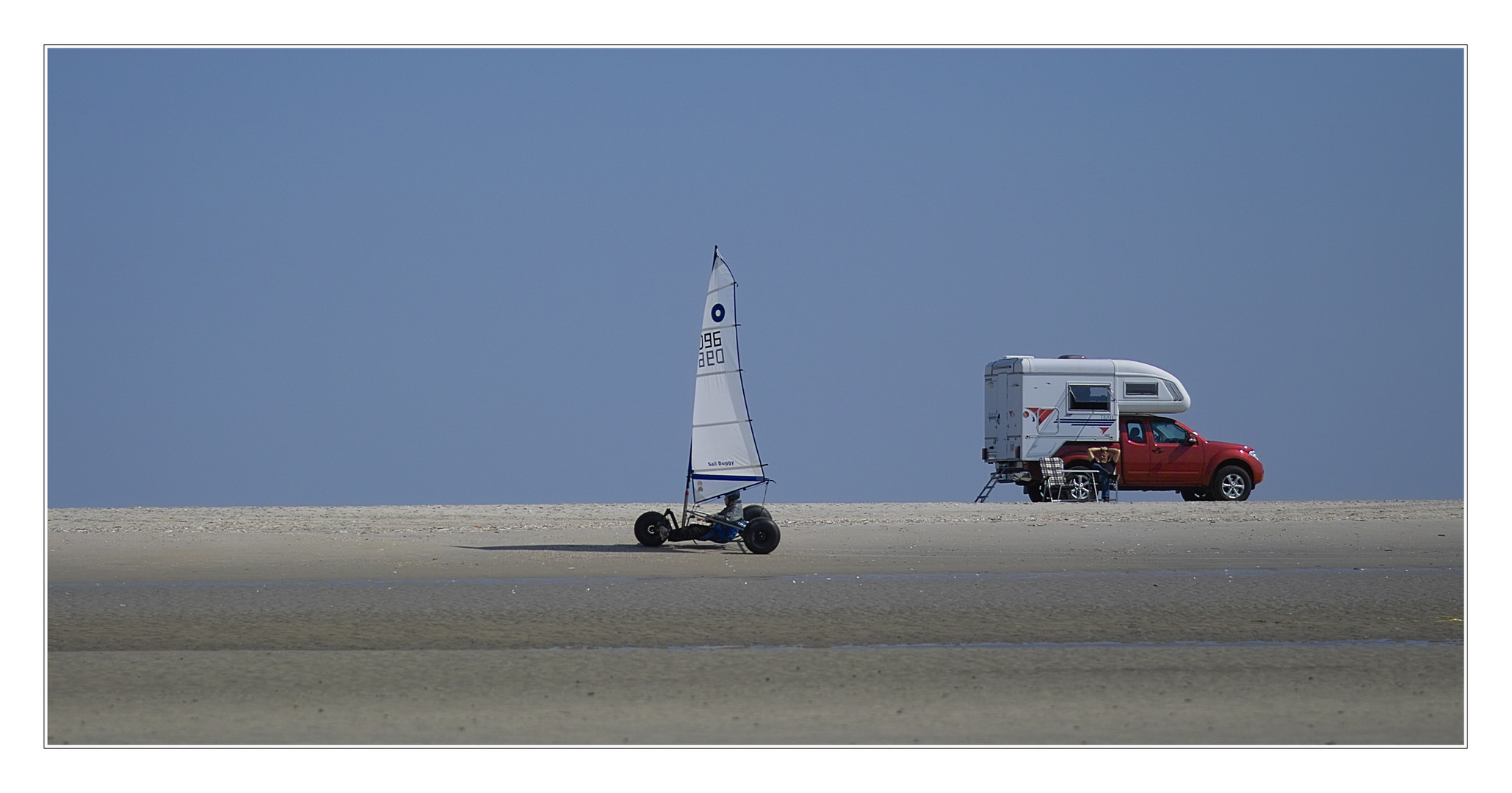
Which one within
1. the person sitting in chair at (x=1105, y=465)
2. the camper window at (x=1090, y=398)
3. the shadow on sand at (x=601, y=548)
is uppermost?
the camper window at (x=1090, y=398)

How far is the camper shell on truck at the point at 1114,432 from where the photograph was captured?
105 feet

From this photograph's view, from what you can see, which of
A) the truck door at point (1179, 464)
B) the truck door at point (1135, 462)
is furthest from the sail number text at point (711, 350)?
the truck door at point (1179, 464)

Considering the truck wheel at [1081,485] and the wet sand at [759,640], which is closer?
the wet sand at [759,640]

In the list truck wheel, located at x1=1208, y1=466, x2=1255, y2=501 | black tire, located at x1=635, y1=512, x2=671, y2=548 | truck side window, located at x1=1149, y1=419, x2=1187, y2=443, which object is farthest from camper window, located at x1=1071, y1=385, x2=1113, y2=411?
black tire, located at x1=635, y1=512, x2=671, y2=548

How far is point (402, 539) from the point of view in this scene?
22922 mm

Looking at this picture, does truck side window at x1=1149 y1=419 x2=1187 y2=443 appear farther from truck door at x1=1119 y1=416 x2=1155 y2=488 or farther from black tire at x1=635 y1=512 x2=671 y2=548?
black tire at x1=635 y1=512 x2=671 y2=548

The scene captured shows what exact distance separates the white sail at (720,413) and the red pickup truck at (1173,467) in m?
12.3

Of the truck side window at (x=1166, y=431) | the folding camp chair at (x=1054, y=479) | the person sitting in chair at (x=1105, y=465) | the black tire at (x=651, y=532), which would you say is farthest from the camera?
the truck side window at (x=1166, y=431)

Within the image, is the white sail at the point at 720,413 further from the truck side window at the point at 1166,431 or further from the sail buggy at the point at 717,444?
the truck side window at the point at 1166,431

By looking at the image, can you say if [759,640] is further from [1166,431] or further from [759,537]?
[1166,431]

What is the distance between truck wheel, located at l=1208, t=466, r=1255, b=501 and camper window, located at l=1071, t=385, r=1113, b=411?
280 centimetres

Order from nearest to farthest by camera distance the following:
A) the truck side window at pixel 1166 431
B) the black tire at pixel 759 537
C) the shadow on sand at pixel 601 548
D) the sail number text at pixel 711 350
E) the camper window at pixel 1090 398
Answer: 1. the black tire at pixel 759 537
2. the shadow on sand at pixel 601 548
3. the sail number text at pixel 711 350
4. the truck side window at pixel 1166 431
5. the camper window at pixel 1090 398

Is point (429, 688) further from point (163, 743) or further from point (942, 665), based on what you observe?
point (942, 665)
